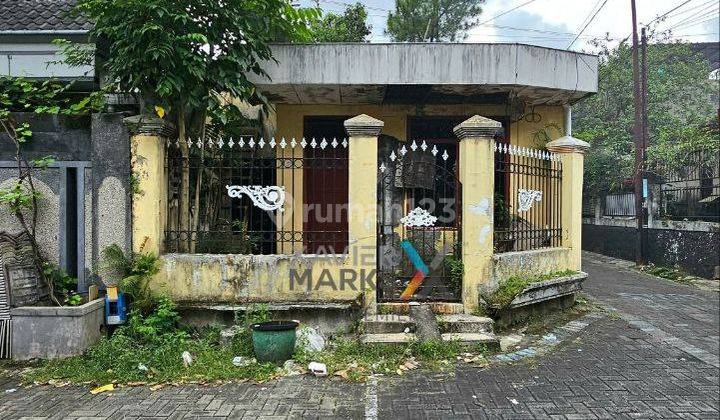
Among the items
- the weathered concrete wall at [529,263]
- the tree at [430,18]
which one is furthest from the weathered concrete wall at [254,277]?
the tree at [430,18]

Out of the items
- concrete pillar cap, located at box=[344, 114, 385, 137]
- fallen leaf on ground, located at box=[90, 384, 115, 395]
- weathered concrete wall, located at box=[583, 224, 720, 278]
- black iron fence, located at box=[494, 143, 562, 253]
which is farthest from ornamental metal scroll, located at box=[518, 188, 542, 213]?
weathered concrete wall, located at box=[583, 224, 720, 278]

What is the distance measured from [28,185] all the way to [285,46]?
3.87m

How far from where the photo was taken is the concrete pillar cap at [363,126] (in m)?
5.53

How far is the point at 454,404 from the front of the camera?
403cm

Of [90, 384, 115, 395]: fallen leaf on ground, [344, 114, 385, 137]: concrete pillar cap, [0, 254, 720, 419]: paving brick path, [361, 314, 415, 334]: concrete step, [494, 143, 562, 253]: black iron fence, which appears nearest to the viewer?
[0, 254, 720, 419]: paving brick path

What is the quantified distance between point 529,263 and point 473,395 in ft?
8.96

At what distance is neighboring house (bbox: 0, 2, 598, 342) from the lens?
5.59 meters

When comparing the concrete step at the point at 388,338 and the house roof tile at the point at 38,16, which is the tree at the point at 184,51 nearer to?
the house roof tile at the point at 38,16

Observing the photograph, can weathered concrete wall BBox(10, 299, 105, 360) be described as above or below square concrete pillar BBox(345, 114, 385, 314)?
below

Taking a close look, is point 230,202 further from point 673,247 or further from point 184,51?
point 673,247

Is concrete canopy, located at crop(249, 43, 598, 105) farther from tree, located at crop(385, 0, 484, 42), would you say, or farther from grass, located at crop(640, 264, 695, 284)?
tree, located at crop(385, 0, 484, 42)

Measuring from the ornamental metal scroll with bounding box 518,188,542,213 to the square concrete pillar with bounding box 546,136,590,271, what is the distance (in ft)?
2.14

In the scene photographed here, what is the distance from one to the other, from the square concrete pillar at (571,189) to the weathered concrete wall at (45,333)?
651 cm

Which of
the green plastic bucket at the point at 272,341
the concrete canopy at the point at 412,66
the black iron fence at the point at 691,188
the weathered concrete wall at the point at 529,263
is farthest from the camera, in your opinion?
the black iron fence at the point at 691,188
